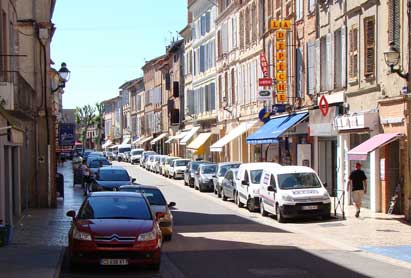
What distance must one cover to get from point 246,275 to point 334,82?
17588 millimetres

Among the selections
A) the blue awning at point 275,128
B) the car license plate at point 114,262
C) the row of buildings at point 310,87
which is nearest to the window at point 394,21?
the row of buildings at point 310,87

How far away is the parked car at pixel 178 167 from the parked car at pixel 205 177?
436 inches

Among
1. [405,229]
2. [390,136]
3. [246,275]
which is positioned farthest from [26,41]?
[246,275]

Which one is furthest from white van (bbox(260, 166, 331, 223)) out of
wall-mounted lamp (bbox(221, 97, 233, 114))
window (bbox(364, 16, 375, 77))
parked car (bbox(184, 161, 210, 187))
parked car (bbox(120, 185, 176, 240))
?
wall-mounted lamp (bbox(221, 97, 233, 114))

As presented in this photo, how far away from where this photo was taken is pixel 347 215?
24734 millimetres

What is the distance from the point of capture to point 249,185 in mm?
29078

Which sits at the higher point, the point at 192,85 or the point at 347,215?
the point at 192,85

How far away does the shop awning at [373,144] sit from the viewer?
22781 millimetres

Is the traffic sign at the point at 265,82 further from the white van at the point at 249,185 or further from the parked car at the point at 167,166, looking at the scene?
the parked car at the point at 167,166

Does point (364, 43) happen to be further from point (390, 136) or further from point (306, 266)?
point (306, 266)

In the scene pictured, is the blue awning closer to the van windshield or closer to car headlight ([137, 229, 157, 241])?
the van windshield

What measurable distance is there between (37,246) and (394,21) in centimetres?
1325

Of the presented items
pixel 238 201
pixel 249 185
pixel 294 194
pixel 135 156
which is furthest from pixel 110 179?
pixel 135 156

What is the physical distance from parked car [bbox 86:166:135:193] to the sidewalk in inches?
70.8
